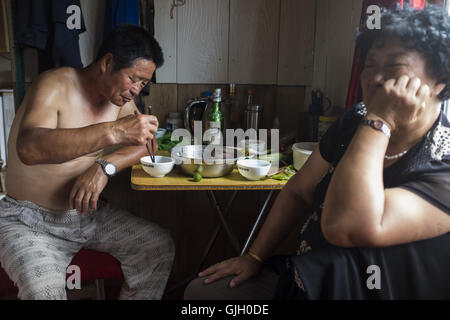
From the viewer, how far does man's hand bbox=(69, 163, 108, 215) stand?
175 cm

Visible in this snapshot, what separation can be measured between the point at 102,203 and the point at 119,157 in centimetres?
28

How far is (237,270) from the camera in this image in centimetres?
132

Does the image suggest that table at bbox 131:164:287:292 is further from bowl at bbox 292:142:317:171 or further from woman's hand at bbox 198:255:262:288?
woman's hand at bbox 198:255:262:288

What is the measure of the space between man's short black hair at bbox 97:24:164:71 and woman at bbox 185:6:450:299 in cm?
108

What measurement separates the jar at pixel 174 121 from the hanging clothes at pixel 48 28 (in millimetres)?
706

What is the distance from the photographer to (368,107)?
1.04m

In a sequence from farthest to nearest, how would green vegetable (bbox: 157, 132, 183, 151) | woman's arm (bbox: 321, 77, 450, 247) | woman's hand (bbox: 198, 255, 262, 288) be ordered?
green vegetable (bbox: 157, 132, 183, 151) → woman's hand (bbox: 198, 255, 262, 288) → woman's arm (bbox: 321, 77, 450, 247)

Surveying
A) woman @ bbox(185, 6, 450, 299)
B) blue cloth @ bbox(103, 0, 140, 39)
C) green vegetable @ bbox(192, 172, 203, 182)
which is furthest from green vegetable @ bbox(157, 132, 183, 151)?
woman @ bbox(185, 6, 450, 299)

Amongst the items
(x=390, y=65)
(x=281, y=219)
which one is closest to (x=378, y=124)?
(x=390, y=65)

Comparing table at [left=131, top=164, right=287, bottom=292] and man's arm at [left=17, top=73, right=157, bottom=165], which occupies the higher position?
man's arm at [left=17, top=73, right=157, bottom=165]

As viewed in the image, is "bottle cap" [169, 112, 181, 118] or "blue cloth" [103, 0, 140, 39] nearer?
"blue cloth" [103, 0, 140, 39]

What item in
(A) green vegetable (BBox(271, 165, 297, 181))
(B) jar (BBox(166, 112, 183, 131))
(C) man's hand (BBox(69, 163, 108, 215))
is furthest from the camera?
(B) jar (BBox(166, 112, 183, 131))

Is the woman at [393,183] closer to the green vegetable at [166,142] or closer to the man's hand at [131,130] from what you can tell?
the man's hand at [131,130]

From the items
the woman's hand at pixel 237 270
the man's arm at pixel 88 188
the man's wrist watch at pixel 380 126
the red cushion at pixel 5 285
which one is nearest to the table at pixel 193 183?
the man's arm at pixel 88 188
